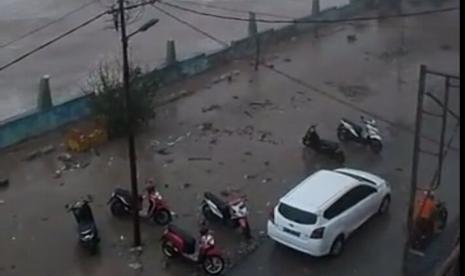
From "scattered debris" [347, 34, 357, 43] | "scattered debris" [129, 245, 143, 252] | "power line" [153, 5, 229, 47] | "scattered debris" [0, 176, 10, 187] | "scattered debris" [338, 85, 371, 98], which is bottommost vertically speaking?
"power line" [153, 5, 229, 47]

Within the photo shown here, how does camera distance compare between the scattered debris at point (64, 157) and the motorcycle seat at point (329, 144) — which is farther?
the scattered debris at point (64, 157)

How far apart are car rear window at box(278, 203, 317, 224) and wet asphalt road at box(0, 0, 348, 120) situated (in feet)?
31.3

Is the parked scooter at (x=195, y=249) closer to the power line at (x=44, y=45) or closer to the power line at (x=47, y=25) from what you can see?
the power line at (x=44, y=45)

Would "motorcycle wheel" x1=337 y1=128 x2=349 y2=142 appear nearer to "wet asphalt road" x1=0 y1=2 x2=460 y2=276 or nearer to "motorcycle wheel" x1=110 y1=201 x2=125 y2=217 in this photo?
"wet asphalt road" x1=0 y1=2 x2=460 y2=276

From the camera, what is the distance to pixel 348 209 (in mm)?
11492

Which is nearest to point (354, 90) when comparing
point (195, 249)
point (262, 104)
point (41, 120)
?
point (262, 104)

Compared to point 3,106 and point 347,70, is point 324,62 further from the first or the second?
point 3,106

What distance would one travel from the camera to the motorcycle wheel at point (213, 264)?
10.6m

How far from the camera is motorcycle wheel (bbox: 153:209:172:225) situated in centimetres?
1212

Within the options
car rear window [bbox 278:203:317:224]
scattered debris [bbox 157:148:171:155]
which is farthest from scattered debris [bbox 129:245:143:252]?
scattered debris [bbox 157:148:171:155]

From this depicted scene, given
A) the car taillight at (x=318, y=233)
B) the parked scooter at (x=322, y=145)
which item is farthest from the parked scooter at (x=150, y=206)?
the parked scooter at (x=322, y=145)

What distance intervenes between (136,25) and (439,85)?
10.8 m

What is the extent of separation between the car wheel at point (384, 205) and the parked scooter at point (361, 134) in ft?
9.02

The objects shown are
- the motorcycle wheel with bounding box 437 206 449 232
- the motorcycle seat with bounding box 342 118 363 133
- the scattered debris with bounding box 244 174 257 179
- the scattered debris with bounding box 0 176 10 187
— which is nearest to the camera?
the motorcycle wheel with bounding box 437 206 449 232
